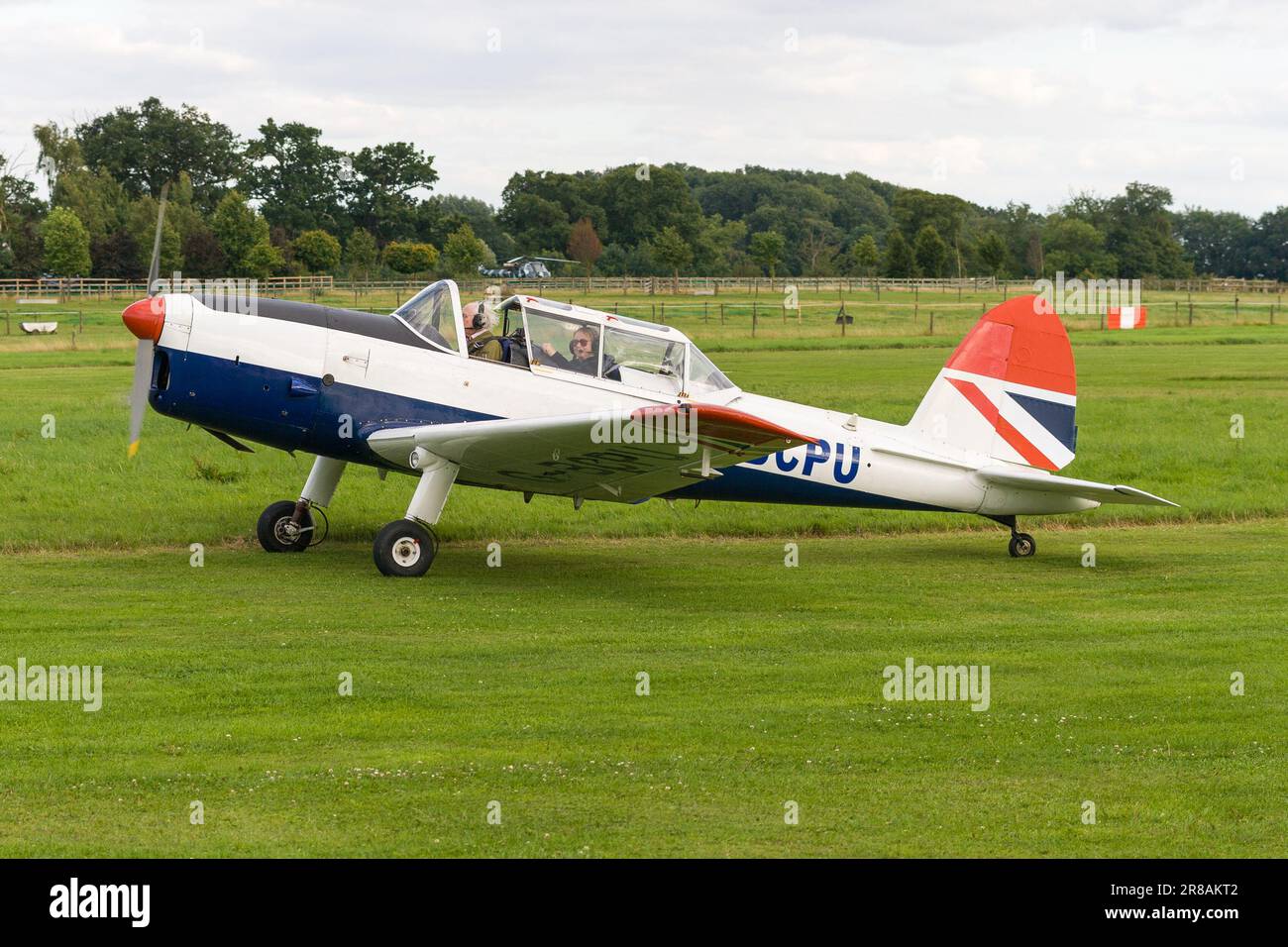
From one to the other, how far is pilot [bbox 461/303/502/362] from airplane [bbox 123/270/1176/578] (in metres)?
0.08

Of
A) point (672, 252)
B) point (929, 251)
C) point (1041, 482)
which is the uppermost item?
point (929, 251)

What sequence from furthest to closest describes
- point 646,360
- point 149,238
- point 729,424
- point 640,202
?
point 640,202, point 149,238, point 646,360, point 729,424

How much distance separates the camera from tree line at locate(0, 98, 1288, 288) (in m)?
55.7

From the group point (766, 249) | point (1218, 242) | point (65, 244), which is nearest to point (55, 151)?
point (65, 244)

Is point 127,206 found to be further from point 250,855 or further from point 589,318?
point 250,855

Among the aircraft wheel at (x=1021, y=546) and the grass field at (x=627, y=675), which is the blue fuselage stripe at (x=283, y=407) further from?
the aircraft wheel at (x=1021, y=546)

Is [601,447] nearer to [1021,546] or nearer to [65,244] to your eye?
[1021,546]

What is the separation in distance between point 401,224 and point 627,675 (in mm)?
54264

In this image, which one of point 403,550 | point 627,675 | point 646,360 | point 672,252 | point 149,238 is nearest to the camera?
point 627,675

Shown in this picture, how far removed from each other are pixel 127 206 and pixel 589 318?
61.1 m

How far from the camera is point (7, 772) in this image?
7113 mm

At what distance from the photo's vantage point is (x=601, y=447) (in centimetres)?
1216

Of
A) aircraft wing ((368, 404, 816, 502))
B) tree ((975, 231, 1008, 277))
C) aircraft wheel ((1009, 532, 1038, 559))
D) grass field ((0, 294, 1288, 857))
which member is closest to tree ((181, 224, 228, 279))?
grass field ((0, 294, 1288, 857))

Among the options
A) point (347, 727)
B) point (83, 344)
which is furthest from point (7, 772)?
point (83, 344)
